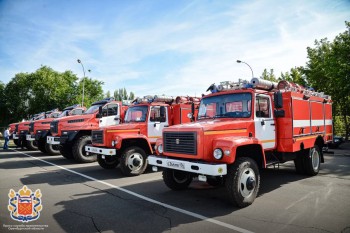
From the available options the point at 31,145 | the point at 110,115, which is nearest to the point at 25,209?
the point at 110,115

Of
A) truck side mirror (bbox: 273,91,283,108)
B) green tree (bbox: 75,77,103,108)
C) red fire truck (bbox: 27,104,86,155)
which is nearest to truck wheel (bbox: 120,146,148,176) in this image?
truck side mirror (bbox: 273,91,283,108)

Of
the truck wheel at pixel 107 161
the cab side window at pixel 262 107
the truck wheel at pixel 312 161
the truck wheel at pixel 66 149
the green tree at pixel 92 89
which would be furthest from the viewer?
the green tree at pixel 92 89

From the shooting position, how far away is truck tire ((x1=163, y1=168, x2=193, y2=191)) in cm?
641

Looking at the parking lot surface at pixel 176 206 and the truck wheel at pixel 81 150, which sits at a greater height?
the truck wheel at pixel 81 150

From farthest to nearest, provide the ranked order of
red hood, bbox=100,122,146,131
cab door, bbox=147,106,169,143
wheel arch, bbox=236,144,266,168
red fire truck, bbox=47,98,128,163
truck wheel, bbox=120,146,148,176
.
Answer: red fire truck, bbox=47,98,128,163 < cab door, bbox=147,106,169,143 < red hood, bbox=100,122,146,131 < truck wheel, bbox=120,146,148,176 < wheel arch, bbox=236,144,266,168

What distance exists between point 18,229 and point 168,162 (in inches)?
118

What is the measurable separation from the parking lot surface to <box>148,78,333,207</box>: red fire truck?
1.59 feet

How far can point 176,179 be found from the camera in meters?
6.55

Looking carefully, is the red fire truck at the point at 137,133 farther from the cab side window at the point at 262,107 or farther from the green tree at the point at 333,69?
the green tree at the point at 333,69

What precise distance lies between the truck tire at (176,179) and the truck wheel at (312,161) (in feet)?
12.9

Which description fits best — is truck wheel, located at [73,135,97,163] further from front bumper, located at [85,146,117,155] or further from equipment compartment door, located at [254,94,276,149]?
equipment compartment door, located at [254,94,276,149]

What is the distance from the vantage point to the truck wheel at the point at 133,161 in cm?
818

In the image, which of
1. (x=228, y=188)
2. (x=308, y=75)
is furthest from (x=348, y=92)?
(x=228, y=188)

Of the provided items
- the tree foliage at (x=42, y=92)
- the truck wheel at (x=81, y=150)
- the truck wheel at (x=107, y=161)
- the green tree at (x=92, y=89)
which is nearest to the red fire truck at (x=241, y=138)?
the truck wheel at (x=107, y=161)
